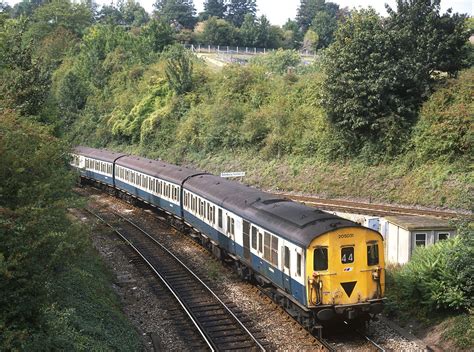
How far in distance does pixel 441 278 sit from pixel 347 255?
2996 millimetres

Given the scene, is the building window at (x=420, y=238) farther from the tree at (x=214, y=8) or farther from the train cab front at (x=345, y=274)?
the tree at (x=214, y=8)

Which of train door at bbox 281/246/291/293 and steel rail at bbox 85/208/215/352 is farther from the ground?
train door at bbox 281/246/291/293

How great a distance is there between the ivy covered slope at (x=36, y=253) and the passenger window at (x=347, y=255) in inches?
219

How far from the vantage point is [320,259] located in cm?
1387

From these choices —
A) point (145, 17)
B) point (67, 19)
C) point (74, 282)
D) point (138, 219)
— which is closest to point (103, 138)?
point (138, 219)

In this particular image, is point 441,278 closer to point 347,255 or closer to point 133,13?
point 347,255

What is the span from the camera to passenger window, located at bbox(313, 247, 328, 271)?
544 inches

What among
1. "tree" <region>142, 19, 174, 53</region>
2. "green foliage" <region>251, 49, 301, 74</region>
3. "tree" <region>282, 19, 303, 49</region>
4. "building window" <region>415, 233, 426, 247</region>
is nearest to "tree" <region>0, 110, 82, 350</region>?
"building window" <region>415, 233, 426, 247</region>

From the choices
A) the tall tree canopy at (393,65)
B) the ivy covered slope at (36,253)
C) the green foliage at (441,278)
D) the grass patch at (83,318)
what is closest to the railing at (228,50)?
the tall tree canopy at (393,65)

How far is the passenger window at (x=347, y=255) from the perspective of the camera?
46.2ft

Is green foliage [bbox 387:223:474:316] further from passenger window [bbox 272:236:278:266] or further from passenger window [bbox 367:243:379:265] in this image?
passenger window [bbox 272:236:278:266]

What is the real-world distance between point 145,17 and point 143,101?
2946 inches

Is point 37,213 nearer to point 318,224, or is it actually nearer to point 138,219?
point 318,224

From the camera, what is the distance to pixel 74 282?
Answer: 52.7 feet
